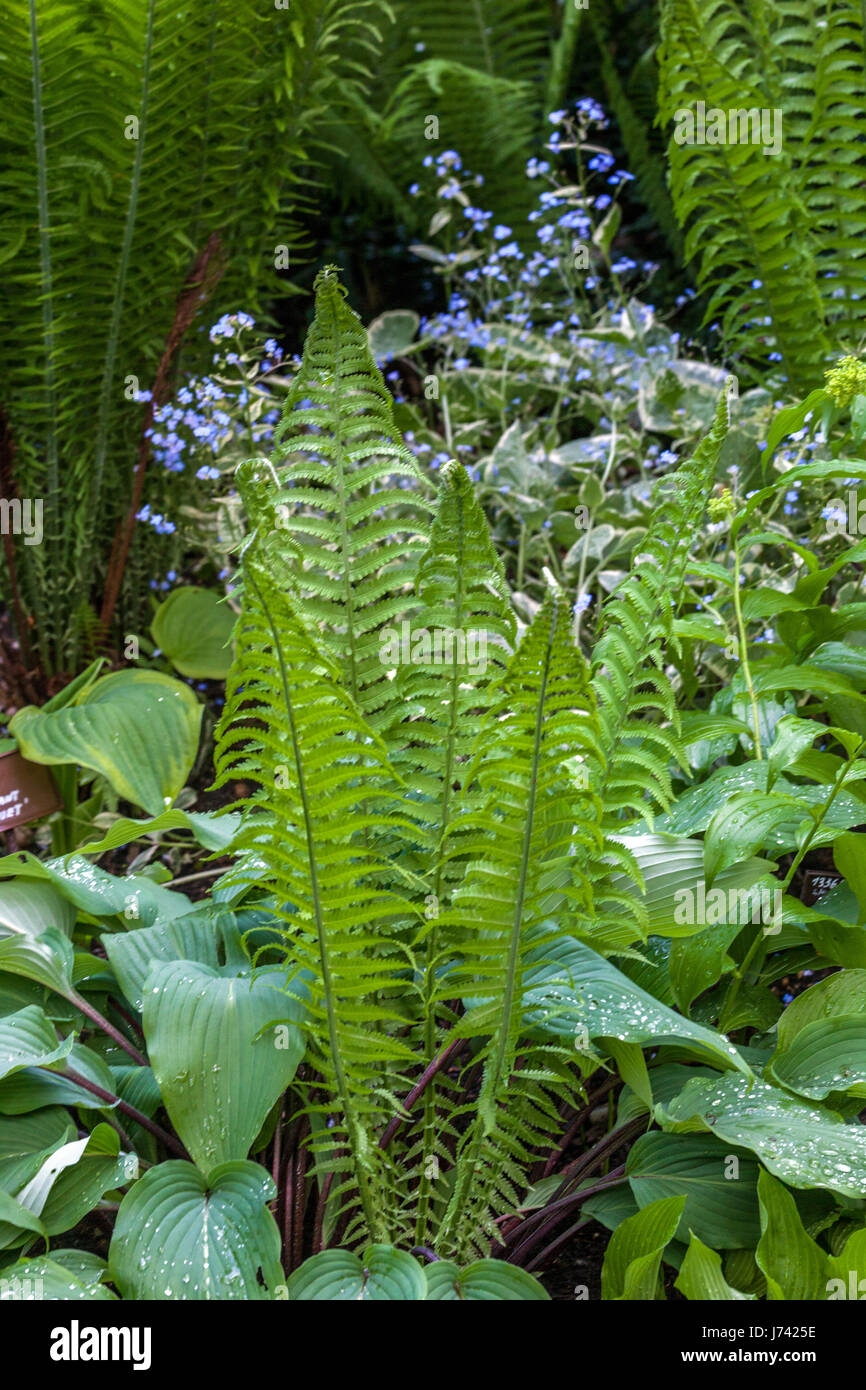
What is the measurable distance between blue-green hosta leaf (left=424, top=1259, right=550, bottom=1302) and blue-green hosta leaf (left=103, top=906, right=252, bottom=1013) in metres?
0.46

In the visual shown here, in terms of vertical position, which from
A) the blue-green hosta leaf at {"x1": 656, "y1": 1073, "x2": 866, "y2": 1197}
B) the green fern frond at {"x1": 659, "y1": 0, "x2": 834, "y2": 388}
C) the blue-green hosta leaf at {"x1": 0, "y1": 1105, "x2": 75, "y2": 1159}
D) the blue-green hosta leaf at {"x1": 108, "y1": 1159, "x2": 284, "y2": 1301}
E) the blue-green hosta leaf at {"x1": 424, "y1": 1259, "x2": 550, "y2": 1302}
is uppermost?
the green fern frond at {"x1": 659, "y1": 0, "x2": 834, "y2": 388}

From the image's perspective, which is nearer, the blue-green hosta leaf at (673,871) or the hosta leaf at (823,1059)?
the hosta leaf at (823,1059)

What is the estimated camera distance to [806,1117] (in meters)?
1.36

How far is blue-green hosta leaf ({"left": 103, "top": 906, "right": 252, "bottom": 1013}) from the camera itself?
1588 millimetres

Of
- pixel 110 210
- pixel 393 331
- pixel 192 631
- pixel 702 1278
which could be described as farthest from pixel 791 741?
pixel 393 331

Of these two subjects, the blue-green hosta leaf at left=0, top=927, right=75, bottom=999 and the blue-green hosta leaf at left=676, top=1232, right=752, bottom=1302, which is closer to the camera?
the blue-green hosta leaf at left=676, top=1232, right=752, bottom=1302

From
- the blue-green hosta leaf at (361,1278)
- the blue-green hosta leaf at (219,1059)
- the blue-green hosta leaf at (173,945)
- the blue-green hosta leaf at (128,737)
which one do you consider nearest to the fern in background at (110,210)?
the blue-green hosta leaf at (128,737)

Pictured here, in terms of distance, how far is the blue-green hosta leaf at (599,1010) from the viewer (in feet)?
4.34

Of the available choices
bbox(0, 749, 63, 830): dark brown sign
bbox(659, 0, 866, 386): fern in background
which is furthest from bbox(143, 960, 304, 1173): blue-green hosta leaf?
bbox(659, 0, 866, 386): fern in background

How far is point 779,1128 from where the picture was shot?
132cm

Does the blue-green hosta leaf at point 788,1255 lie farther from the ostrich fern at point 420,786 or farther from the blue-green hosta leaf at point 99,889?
the blue-green hosta leaf at point 99,889

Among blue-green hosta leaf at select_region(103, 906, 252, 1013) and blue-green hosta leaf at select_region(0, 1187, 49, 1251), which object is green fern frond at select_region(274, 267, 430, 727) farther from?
blue-green hosta leaf at select_region(0, 1187, 49, 1251)

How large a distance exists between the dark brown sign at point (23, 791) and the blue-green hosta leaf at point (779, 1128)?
123 centimetres

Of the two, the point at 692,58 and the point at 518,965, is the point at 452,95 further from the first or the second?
the point at 518,965
